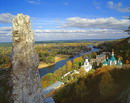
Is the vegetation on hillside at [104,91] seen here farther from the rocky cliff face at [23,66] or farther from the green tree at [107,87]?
the rocky cliff face at [23,66]

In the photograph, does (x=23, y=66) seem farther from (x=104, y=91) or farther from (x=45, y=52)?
(x=45, y=52)

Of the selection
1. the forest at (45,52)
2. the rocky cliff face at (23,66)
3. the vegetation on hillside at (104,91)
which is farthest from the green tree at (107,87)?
the rocky cliff face at (23,66)

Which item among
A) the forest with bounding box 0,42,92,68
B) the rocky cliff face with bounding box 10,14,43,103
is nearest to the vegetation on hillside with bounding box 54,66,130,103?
the rocky cliff face with bounding box 10,14,43,103

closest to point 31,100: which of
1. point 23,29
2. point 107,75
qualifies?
point 23,29

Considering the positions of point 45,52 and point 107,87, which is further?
point 45,52

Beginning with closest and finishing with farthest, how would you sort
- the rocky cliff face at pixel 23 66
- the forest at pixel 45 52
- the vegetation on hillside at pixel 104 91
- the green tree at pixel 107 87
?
the rocky cliff face at pixel 23 66 → the vegetation on hillside at pixel 104 91 → the green tree at pixel 107 87 → the forest at pixel 45 52

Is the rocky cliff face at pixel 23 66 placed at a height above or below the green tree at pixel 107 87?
above

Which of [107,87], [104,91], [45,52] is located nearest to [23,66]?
[104,91]

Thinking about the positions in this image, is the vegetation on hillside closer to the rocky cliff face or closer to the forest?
the rocky cliff face
